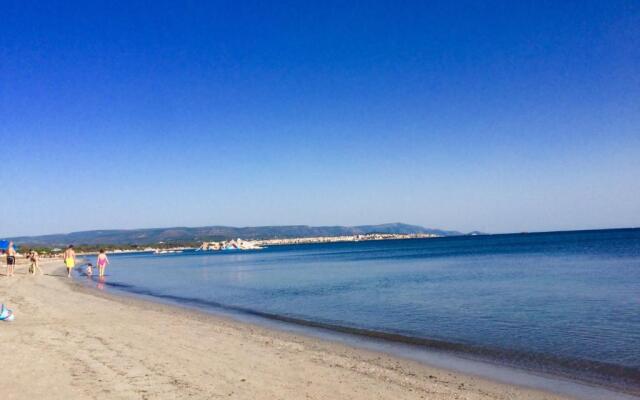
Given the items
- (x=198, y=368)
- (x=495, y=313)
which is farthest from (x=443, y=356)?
(x=495, y=313)

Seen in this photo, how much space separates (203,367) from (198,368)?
130 mm

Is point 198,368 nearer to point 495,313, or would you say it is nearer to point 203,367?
point 203,367

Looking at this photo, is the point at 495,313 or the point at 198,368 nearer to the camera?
the point at 198,368

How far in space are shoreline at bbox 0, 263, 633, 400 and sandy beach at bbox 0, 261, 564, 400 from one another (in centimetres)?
2

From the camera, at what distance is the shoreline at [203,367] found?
7664 millimetres

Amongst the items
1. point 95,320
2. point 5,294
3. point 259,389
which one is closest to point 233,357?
point 259,389

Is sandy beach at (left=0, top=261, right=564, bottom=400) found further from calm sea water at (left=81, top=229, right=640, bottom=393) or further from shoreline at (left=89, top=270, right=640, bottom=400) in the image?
calm sea water at (left=81, top=229, right=640, bottom=393)

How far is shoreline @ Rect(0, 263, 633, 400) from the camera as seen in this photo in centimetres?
766

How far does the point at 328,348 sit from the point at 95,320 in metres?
7.63

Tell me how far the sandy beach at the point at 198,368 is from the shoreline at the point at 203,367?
2 centimetres

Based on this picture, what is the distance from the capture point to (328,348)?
12352 mm

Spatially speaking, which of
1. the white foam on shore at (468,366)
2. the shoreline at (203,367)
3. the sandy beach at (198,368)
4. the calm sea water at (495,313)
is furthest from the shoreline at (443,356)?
the sandy beach at (198,368)

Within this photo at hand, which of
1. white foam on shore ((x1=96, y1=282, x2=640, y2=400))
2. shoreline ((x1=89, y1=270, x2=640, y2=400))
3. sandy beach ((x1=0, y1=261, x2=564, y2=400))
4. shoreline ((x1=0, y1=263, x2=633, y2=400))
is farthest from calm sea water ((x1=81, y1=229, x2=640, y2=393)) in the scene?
sandy beach ((x1=0, y1=261, x2=564, y2=400))

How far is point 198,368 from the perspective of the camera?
29.7 feet
